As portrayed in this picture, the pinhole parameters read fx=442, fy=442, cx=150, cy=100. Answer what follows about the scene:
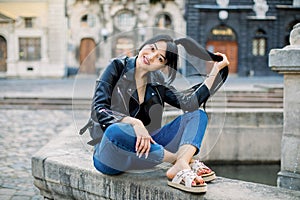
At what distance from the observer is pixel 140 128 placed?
8.71 ft

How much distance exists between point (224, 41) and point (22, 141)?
22.4 m

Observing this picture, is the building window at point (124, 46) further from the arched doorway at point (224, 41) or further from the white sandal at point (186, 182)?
the arched doorway at point (224, 41)

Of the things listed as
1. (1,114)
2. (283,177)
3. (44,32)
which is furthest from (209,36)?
(283,177)

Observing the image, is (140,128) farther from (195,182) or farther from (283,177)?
(283,177)

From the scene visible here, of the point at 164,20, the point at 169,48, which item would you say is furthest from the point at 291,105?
the point at 164,20

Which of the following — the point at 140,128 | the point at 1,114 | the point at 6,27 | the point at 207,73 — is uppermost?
the point at 6,27

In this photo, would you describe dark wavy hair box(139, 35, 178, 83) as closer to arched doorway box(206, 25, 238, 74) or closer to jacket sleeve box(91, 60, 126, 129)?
jacket sleeve box(91, 60, 126, 129)

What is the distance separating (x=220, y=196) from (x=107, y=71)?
3.50 ft

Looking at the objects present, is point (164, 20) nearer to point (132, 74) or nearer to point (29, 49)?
point (29, 49)

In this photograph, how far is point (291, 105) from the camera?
3.66m

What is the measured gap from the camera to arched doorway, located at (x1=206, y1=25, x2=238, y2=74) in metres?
28.1

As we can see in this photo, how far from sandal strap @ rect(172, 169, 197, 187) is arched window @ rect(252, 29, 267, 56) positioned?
26773mm

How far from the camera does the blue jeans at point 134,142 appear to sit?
2662 millimetres

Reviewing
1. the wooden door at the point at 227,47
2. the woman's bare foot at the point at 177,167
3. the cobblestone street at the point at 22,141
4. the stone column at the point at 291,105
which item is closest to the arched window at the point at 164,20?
the wooden door at the point at 227,47
